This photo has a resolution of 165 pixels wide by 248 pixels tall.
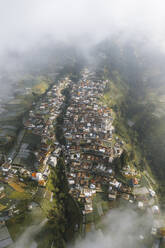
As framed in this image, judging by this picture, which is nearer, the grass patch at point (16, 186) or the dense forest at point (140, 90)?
the grass patch at point (16, 186)

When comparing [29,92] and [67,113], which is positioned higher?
[29,92]

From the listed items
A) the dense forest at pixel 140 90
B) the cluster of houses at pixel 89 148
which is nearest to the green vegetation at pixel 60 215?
the cluster of houses at pixel 89 148

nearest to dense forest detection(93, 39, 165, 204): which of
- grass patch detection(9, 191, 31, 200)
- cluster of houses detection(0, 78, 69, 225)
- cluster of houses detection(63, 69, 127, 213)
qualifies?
cluster of houses detection(63, 69, 127, 213)

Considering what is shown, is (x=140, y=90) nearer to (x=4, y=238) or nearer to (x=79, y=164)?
(x=79, y=164)

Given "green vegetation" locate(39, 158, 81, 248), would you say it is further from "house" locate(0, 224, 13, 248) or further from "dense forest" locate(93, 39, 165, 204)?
"dense forest" locate(93, 39, 165, 204)

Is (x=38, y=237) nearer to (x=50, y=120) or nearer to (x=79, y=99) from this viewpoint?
(x=50, y=120)

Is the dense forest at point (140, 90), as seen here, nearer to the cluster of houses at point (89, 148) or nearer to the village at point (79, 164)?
the village at point (79, 164)

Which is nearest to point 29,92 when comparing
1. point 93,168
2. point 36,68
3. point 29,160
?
point 36,68
